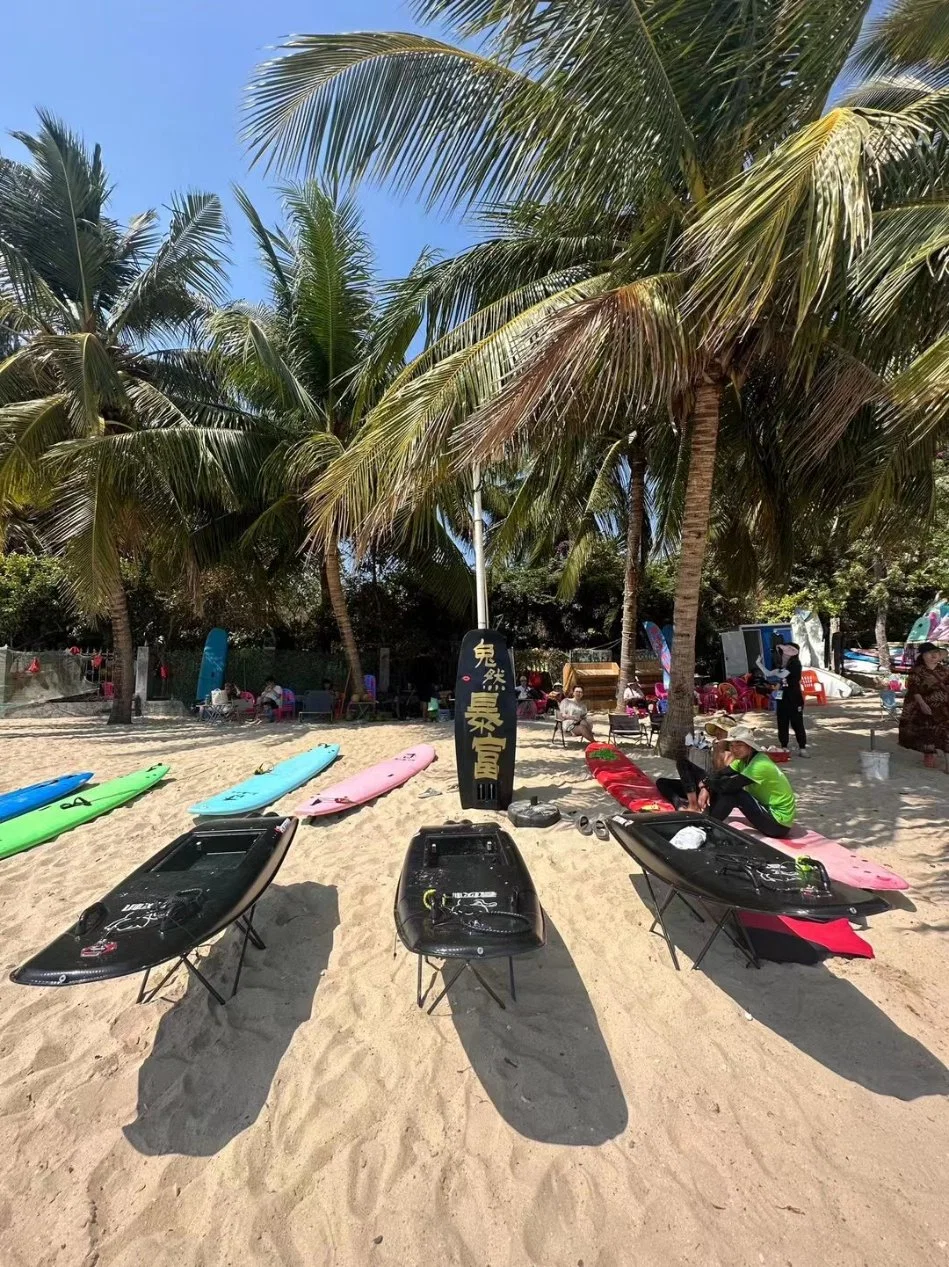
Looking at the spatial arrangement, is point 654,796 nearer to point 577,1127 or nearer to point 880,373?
point 577,1127

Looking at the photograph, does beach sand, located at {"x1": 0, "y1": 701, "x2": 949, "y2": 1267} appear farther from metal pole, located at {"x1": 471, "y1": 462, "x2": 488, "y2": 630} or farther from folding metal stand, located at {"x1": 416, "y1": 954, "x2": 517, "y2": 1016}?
metal pole, located at {"x1": 471, "y1": 462, "x2": 488, "y2": 630}

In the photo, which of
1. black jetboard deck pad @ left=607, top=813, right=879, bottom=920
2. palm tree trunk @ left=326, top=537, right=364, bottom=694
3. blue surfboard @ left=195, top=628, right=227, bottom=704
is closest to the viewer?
black jetboard deck pad @ left=607, top=813, right=879, bottom=920

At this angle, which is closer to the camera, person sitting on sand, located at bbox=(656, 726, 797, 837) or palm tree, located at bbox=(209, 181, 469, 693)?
person sitting on sand, located at bbox=(656, 726, 797, 837)

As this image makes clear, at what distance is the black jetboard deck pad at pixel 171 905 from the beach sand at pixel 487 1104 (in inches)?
20.0

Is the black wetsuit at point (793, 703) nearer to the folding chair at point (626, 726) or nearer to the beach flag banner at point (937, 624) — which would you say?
the folding chair at point (626, 726)

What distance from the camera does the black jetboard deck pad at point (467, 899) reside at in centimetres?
264

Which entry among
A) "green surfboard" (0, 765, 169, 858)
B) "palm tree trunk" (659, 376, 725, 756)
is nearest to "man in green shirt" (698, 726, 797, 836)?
"palm tree trunk" (659, 376, 725, 756)

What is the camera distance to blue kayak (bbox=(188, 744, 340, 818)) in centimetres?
601

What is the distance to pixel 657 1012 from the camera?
303 cm

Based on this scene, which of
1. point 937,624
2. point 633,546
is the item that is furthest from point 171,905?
point 937,624

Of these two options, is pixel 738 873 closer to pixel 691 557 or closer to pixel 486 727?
pixel 486 727

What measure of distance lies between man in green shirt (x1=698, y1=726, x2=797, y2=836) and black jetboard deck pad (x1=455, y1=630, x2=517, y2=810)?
6.59 feet

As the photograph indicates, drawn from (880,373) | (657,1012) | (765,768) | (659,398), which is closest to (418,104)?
(659,398)

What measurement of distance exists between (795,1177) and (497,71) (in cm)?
793
